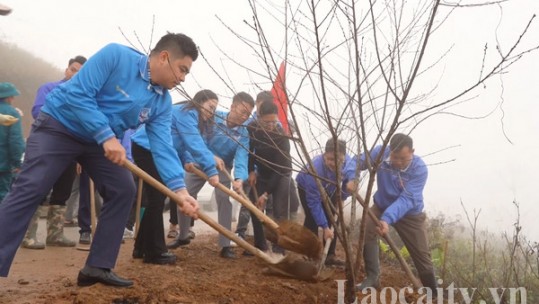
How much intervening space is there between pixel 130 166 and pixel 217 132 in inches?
80.3

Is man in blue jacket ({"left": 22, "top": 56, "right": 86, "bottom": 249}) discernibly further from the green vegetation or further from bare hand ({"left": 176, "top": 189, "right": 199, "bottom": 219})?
the green vegetation

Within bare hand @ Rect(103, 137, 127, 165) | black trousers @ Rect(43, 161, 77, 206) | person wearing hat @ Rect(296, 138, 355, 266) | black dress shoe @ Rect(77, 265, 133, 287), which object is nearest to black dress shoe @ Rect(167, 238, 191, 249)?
black trousers @ Rect(43, 161, 77, 206)

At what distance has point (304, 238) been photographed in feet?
12.4

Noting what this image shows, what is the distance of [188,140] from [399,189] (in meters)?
1.85

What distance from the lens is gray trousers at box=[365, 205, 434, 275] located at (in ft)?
14.3

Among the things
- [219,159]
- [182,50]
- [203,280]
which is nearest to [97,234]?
[203,280]

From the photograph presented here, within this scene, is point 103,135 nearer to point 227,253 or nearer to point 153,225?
point 153,225

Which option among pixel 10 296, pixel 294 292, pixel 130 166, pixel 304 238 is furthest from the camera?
pixel 304 238

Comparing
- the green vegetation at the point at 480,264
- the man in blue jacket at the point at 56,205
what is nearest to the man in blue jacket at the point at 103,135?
the man in blue jacket at the point at 56,205

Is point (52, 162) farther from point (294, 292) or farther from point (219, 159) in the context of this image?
point (219, 159)

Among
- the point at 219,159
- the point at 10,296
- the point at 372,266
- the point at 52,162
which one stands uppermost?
the point at 219,159

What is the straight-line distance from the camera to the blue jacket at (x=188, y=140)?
14.0ft

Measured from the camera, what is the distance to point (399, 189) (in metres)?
4.44

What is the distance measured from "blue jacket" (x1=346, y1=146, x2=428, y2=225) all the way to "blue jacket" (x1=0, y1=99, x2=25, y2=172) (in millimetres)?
2925
